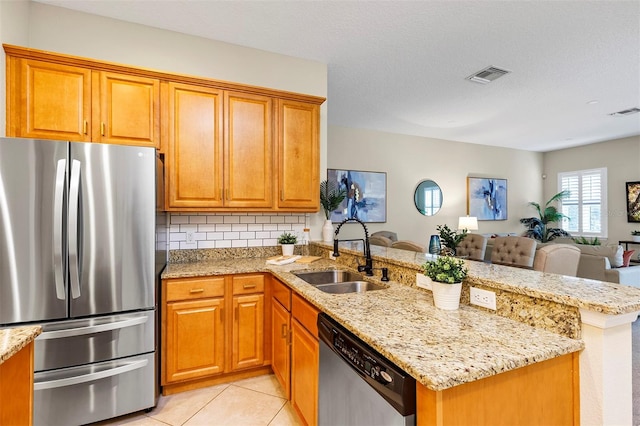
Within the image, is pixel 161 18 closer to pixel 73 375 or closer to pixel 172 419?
pixel 73 375

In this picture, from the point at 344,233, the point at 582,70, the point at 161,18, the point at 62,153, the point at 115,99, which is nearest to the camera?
the point at 62,153

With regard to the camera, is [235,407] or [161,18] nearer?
[235,407]

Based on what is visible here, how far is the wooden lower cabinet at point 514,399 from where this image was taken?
90 centimetres

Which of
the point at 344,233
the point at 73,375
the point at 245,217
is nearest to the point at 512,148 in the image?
the point at 344,233

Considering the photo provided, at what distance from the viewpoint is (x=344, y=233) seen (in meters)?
5.30

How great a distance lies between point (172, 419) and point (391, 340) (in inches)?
70.4

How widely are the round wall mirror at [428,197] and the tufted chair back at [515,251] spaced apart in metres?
2.00

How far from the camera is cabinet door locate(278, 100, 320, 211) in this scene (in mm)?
2902

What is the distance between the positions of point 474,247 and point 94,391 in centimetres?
463

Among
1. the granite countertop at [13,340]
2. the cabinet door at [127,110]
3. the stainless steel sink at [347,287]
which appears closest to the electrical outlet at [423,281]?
the stainless steel sink at [347,287]

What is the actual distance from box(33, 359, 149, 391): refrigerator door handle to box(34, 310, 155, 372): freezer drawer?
69 mm

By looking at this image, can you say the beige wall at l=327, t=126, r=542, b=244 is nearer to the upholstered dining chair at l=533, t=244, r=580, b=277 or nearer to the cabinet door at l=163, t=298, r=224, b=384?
the upholstered dining chair at l=533, t=244, r=580, b=277

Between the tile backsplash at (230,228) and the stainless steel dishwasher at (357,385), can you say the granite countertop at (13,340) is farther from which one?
the tile backsplash at (230,228)

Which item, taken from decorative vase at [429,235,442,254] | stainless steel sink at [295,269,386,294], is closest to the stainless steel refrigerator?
stainless steel sink at [295,269,386,294]
